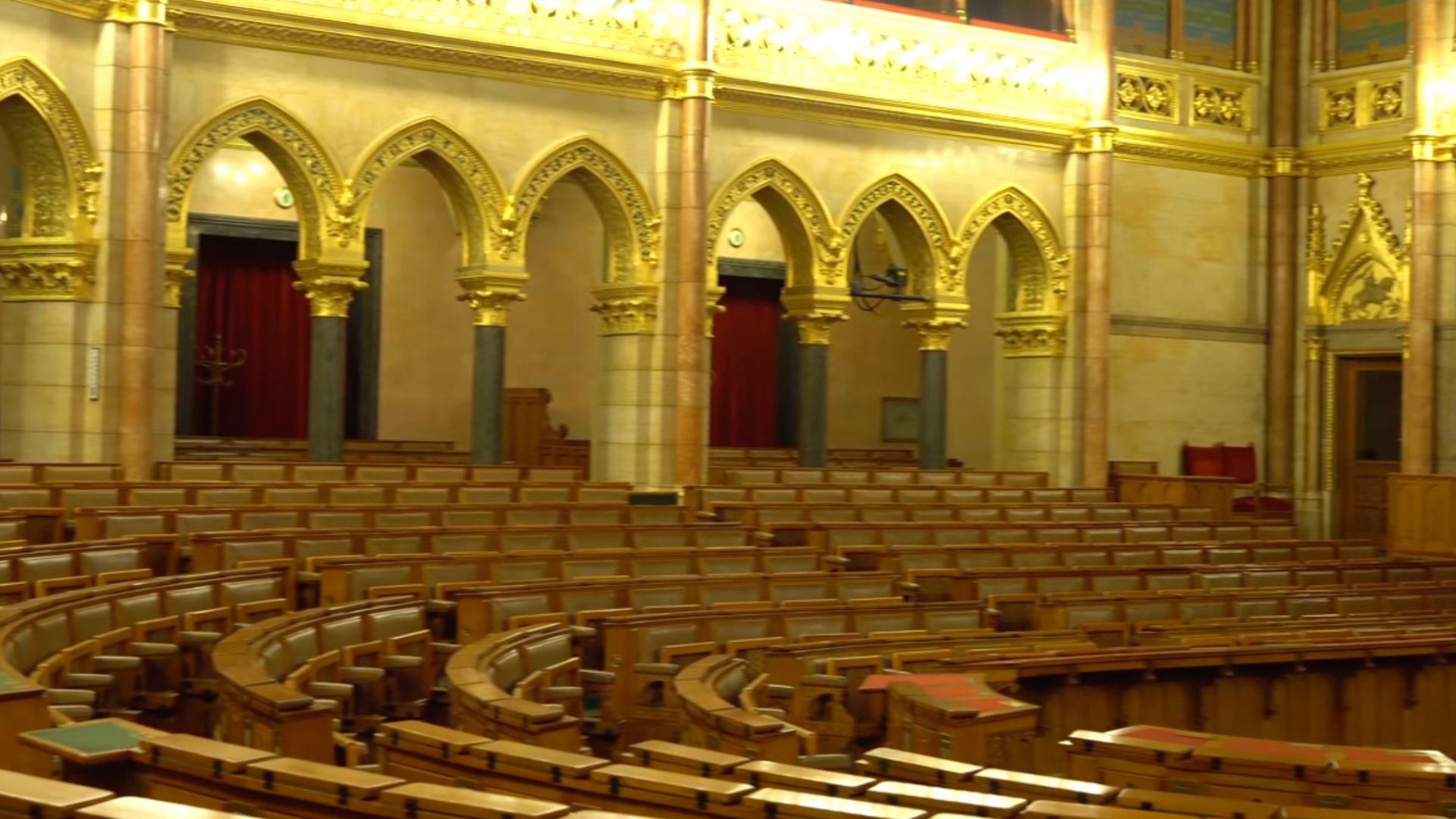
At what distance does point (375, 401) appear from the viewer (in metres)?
19.0

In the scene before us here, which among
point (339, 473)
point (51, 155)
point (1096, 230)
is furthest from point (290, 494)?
point (1096, 230)

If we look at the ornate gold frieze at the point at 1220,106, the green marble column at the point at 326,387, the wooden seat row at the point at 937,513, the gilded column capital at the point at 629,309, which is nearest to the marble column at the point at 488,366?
the gilded column capital at the point at 629,309

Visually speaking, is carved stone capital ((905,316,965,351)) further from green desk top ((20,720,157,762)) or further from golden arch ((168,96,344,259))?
green desk top ((20,720,157,762))

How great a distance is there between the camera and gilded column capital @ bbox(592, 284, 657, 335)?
15289 millimetres

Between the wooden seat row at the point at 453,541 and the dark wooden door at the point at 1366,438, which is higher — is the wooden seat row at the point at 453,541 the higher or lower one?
the lower one

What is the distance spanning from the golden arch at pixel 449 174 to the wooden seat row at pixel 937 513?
307 centimetres

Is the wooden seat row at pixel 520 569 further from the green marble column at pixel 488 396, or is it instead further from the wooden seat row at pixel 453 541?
the green marble column at pixel 488 396

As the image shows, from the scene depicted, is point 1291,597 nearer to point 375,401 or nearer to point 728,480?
point 728,480

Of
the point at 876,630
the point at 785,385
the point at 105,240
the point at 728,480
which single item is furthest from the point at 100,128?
the point at 785,385

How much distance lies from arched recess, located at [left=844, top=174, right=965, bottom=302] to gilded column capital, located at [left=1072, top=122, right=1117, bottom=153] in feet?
5.59

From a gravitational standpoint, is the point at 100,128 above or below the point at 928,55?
below

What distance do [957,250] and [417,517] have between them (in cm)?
749

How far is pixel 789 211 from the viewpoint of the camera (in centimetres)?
1633

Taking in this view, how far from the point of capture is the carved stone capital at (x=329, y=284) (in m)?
14.0
